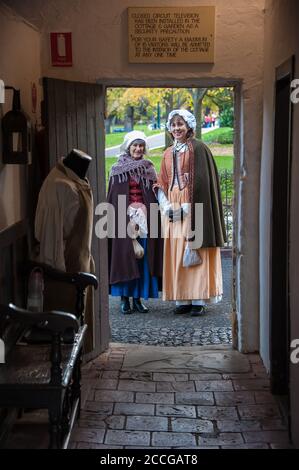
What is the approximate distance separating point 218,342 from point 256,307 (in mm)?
605

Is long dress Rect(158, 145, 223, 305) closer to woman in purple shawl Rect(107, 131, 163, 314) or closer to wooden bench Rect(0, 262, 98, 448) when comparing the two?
woman in purple shawl Rect(107, 131, 163, 314)

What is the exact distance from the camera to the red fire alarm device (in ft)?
15.9

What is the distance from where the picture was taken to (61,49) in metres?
4.88

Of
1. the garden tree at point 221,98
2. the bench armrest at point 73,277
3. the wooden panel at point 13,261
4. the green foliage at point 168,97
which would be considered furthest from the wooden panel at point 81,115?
the garden tree at point 221,98

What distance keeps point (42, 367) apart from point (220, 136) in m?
10.6

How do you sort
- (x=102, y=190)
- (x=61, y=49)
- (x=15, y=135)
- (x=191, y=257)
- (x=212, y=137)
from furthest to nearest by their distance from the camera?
(x=212, y=137) → (x=191, y=257) → (x=102, y=190) → (x=61, y=49) → (x=15, y=135)

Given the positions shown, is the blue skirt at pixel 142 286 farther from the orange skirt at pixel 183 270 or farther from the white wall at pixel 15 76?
the white wall at pixel 15 76

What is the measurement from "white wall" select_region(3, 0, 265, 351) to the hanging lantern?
50.1 inches

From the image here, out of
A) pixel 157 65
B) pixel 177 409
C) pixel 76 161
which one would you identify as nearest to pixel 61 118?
pixel 76 161

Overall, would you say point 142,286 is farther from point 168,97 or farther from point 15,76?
point 168,97

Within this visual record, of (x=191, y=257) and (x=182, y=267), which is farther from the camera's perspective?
(x=182, y=267)

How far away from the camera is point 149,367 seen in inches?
196

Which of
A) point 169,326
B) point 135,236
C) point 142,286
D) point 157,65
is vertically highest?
point 157,65

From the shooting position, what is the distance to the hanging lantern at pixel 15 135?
371 cm
